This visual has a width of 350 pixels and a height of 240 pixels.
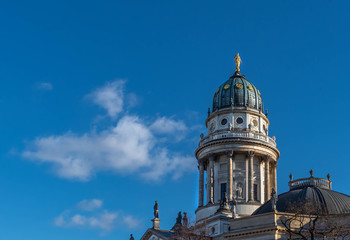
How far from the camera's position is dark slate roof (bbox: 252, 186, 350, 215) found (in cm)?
6312

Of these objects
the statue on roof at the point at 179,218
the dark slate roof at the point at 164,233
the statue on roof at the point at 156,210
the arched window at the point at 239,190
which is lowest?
the dark slate roof at the point at 164,233

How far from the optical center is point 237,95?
281 ft

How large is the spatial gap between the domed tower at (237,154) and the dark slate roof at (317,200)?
40.9 feet

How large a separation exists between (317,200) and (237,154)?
63.5ft

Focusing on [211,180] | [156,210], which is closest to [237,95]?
[211,180]

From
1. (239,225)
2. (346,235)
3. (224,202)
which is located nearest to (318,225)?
(346,235)

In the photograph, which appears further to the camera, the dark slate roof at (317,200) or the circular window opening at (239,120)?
the circular window opening at (239,120)

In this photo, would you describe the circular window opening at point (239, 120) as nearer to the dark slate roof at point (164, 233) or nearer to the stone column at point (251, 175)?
the stone column at point (251, 175)

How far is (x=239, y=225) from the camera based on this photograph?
62438 millimetres

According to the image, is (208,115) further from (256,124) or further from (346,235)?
(346,235)

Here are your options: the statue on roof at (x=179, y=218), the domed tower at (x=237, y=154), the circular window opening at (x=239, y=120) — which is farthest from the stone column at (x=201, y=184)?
the statue on roof at (x=179, y=218)

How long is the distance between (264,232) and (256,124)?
92.1 feet

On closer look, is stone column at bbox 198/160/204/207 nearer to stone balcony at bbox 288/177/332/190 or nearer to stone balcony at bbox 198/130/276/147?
stone balcony at bbox 198/130/276/147

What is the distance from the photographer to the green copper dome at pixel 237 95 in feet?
281
